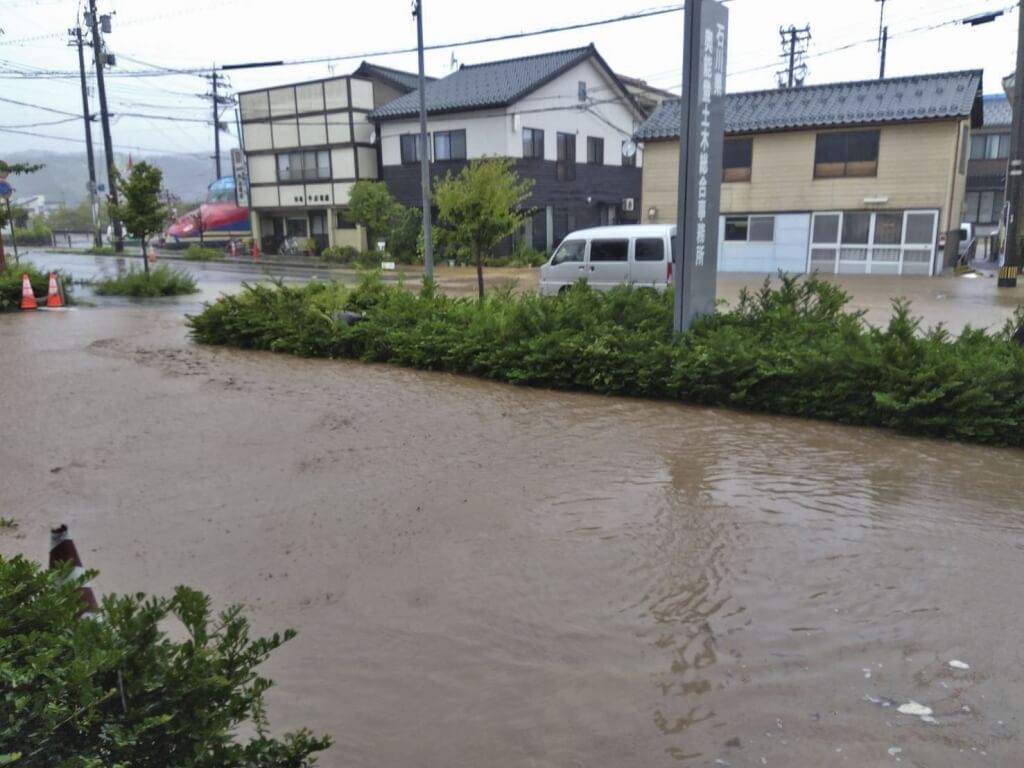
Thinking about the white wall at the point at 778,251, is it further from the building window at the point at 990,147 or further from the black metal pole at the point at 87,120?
the black metal pole at the point at 87,120

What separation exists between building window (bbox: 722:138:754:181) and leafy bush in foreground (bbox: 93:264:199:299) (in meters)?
18.0

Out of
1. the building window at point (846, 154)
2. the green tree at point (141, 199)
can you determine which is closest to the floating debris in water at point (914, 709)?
the green tree at point (141, 199)

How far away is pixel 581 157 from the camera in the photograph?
35250 millimetres

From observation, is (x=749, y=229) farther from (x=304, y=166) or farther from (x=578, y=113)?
(x=304, y=166)

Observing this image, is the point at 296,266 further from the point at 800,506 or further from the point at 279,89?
the point at 800,506

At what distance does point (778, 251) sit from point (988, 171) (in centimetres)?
1970

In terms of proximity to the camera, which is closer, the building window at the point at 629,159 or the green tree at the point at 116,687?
the green tree at the point at 116,687

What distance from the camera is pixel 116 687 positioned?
2123mm

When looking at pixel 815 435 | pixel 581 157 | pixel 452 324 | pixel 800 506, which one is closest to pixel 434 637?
pixel 800 506

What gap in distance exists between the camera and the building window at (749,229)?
27.8 metres

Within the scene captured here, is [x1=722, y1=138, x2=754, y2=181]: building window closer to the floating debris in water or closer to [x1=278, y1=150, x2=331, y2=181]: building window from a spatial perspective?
[x1=278, y1=150, x2=331, y2=181]: building window

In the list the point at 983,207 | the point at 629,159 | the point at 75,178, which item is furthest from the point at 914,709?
the point at 75,178

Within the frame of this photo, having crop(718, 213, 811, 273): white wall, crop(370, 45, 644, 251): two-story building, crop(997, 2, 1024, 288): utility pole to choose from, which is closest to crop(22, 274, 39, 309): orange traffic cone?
crop(370, 45, 644, 251): two-story building

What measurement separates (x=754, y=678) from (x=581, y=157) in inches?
1324
